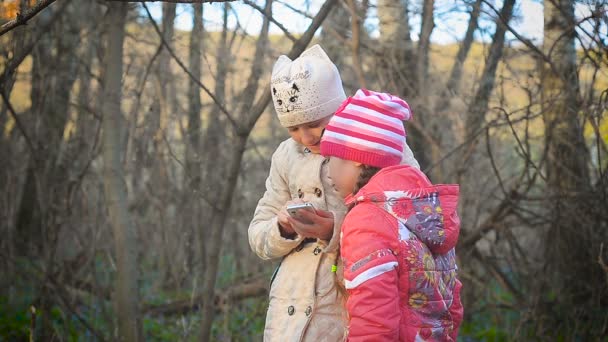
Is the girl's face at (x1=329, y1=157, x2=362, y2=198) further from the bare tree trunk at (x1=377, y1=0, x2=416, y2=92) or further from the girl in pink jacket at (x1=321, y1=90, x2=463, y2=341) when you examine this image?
the bare tree trunk at (x1=377, y1=0, x2=416, y2=92)

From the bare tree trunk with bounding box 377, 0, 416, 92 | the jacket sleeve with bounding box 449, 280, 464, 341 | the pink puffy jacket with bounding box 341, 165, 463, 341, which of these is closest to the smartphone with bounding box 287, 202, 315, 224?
the pink puffy jacket with bounding box 341, 165, 463, 341

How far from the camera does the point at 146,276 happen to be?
761 cm

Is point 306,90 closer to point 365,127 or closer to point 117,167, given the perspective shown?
point 365,127

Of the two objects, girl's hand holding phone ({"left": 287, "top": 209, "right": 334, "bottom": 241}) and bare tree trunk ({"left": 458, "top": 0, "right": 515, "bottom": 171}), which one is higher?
bare tree trunk ({"left": 458, "top": 0, "right": 515, "bottom": 171})

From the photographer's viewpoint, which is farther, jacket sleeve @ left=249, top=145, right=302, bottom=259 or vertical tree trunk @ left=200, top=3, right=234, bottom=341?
vertical tree trunk @ left=200, top=3, right=234, bottom=341

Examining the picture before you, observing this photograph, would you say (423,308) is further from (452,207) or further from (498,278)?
(498,278)

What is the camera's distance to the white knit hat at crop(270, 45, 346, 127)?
2.43 meters

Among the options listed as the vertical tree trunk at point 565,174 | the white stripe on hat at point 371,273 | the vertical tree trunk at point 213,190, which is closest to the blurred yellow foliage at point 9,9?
the vertical tree trunk at point 213,190

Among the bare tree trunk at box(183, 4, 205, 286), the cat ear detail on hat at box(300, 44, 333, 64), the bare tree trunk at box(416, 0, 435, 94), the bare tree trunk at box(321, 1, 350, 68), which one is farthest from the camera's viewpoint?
the bare tree trunk at box(183, 4, 205, 286)

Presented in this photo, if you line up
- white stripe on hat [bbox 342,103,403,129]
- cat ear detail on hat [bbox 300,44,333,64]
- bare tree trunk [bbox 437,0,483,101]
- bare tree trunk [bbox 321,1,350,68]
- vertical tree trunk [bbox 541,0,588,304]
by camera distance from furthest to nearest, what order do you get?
1. bare tree trunk [bbox 321,1,350,68]
2. bare tree trunk [bbox 437,0,483,101]
3. vertical tree trunk [bbox 541,0,588,304]
4. cat ear detail on hat [bbox 300,44,333,64]
5. white stripe on hat [bbox 342,103,403,129]

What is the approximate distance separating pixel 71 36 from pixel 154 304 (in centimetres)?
255

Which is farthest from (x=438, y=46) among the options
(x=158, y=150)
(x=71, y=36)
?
(x=71, y=36)

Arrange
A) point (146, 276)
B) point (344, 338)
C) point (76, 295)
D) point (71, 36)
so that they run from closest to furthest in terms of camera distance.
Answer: point (344, 338)
point (76, 295)
point (71, 36)
point (146, 276)

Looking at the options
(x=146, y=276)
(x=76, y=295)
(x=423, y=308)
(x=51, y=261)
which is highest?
(x=423, y=308)
